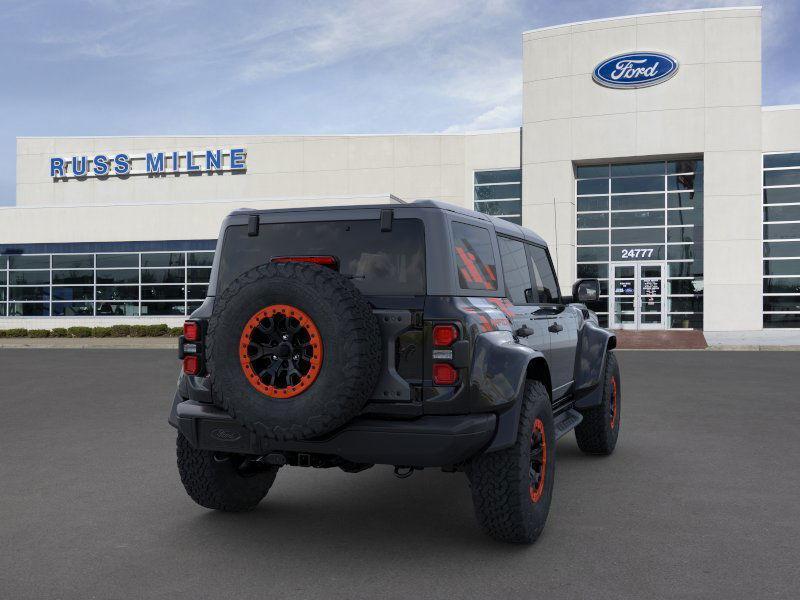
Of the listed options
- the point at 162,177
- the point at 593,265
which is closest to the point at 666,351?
the point at 593,265

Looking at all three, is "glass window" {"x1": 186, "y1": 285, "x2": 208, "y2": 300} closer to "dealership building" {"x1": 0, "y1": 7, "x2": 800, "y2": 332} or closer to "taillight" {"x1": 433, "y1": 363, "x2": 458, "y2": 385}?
"dealership building" {"x1": 0, "y1": 7, "x2": 800, "y2": 332}

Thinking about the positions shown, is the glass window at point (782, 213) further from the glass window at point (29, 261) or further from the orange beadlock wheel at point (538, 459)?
the glass window at point (29, 261)

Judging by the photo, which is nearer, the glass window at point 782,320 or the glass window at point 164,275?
the glass window at point 782,320

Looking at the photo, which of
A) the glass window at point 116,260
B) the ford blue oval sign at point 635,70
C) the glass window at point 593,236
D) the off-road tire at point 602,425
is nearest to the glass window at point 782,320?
the glass window at point 593,236

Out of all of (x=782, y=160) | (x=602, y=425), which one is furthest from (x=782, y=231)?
(x=602, y=425)

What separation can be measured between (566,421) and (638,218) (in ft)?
90.0

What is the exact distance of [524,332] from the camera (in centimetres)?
527

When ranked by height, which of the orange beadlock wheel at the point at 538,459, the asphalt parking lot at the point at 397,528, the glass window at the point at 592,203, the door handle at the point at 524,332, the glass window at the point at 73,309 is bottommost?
the asphalt parking lot at the point at 397,528

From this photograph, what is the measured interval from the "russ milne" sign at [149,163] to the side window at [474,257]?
34.7m

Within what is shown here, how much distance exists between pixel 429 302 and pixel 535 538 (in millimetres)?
1585

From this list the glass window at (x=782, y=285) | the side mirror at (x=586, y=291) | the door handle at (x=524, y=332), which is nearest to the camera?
the door handle at (x=524, y=332)

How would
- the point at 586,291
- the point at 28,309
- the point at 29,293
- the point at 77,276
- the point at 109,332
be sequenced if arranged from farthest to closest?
the point at 28,309, the point at 29,293, the point at 77,276, the point at 109,332, the point at 586,291

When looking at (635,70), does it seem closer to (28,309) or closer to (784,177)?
(784,177)

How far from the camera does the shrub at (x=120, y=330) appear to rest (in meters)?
32.0
